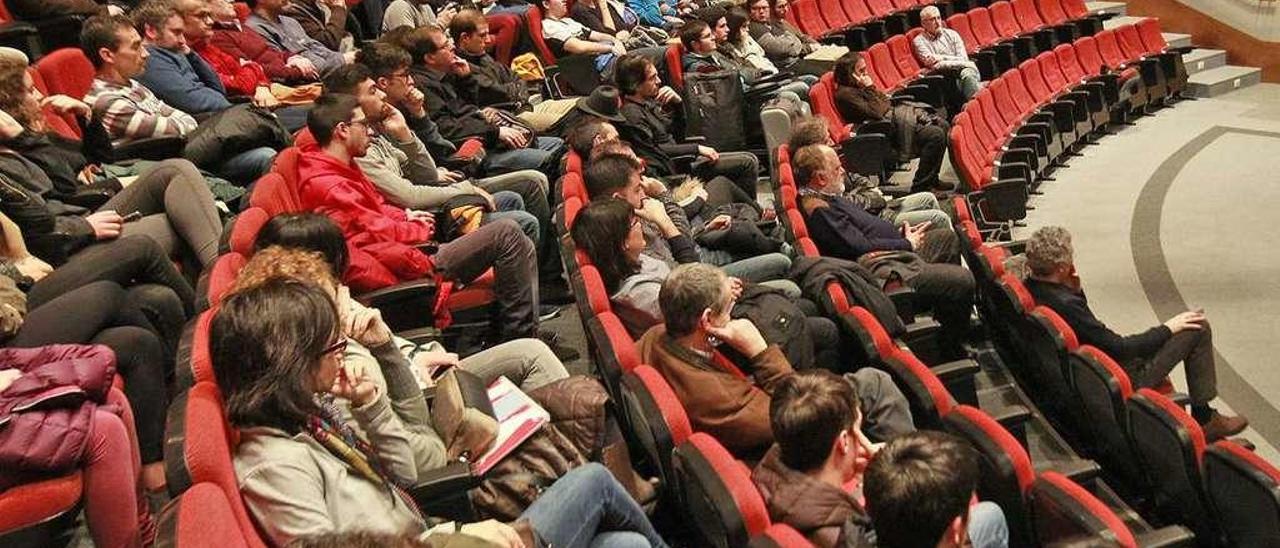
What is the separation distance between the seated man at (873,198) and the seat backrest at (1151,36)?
270 cm

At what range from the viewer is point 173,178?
5.58 feet

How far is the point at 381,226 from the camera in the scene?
5.89ft

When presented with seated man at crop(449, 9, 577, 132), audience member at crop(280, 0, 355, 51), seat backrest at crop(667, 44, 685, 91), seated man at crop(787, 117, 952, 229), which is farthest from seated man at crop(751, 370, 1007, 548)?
seat backrest at crop(667, 44, 685, 91)

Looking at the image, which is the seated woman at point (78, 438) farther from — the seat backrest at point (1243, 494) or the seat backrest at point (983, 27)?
the seat backrest at point (983, 27)

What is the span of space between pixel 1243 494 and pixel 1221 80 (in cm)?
415

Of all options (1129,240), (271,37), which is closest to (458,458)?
(271,37)

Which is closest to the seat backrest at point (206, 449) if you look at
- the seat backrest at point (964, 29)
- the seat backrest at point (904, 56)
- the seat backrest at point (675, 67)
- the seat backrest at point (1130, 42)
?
the seat backrest at point (675, 67)

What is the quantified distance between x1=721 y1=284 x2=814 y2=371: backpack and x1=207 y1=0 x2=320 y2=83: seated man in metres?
1.41

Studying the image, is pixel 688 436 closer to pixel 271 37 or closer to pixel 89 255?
pixel 89 255

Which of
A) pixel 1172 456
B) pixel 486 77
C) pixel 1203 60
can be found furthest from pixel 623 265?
pixel 1203 60

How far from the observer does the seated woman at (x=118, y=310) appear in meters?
1.29

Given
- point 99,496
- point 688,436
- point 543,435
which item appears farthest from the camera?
point 543,435

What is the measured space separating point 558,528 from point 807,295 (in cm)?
82

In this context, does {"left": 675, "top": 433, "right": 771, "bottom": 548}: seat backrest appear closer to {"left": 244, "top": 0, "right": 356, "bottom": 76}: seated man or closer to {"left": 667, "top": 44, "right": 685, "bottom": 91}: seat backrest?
{"left": 244, "top": 0, "right": 356, "bottom": 76}: seated man
